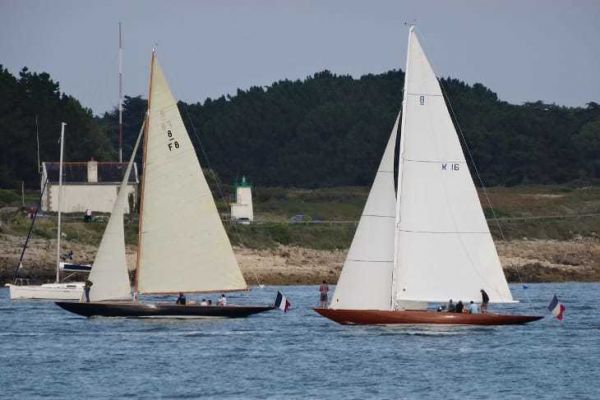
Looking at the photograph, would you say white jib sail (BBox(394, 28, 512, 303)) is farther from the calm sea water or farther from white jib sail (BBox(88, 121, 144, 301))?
white jib sail (BBox(88, 121, 144, 301))

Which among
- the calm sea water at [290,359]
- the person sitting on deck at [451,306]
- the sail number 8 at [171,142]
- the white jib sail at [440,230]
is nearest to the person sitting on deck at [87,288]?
the calm sea water at [290,359]

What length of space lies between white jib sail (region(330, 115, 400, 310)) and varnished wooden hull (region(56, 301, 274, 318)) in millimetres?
5422

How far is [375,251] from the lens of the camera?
195ft

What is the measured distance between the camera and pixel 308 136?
18862cm

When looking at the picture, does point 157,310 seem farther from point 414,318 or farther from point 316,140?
point 316,140

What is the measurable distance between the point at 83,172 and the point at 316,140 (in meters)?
67.2

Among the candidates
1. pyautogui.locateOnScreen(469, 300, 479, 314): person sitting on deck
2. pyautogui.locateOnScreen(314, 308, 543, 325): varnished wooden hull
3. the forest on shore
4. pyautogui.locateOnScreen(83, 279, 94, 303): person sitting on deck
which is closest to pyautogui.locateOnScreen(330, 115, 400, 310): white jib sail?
pyautogui.locateOnScreen(314, 308, 543, 325): varnished wooden hull

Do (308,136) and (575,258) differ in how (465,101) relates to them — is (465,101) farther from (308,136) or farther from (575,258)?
(575,258)

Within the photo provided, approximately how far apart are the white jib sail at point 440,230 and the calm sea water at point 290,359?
5.29 feet

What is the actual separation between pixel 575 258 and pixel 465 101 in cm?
7949

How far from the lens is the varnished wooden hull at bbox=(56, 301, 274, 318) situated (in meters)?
63.4

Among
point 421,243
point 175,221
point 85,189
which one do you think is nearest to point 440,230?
point 421,243

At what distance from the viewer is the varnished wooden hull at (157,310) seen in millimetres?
63406

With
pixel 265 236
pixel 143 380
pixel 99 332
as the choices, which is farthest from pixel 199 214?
pixel 265 236
